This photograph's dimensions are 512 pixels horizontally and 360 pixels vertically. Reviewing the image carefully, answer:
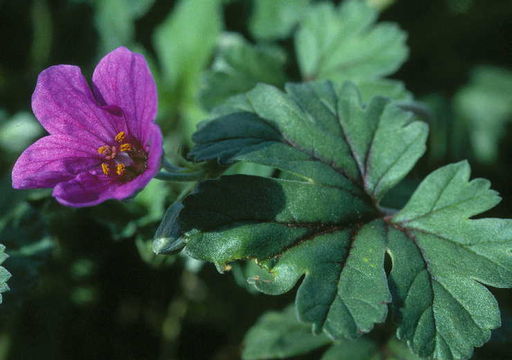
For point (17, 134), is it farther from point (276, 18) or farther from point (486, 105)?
point (486, 105)

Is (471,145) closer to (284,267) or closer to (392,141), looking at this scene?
(392,141)

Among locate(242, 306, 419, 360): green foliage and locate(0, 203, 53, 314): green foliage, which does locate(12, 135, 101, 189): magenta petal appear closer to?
locate(0, 203, 53, 314): green foliage

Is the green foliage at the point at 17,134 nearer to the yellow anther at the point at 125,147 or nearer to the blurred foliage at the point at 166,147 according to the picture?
the blurred foliage at the point at 166,147

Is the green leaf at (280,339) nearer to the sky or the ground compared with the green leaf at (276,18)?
nearer to the ground

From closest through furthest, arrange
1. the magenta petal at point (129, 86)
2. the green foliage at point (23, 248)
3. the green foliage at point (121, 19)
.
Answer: the magenta petal at point (129, 86)
the green foliage at point (23, 248)
the green foliage at point (121, 19)

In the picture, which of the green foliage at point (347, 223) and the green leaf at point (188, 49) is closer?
the green foliage at point (347, 223)

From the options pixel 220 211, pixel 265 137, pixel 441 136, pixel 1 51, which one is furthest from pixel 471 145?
pixel 1 51

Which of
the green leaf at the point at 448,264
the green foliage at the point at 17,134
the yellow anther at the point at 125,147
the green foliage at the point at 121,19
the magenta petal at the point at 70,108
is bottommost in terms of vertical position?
the green leaf at the point at 448,264

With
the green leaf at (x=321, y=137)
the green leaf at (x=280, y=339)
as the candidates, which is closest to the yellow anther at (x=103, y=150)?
the green leaf at (x=321, y=137)

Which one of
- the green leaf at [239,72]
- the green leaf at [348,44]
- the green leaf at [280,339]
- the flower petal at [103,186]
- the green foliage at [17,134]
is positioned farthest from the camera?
the green foliage at [17,134]
